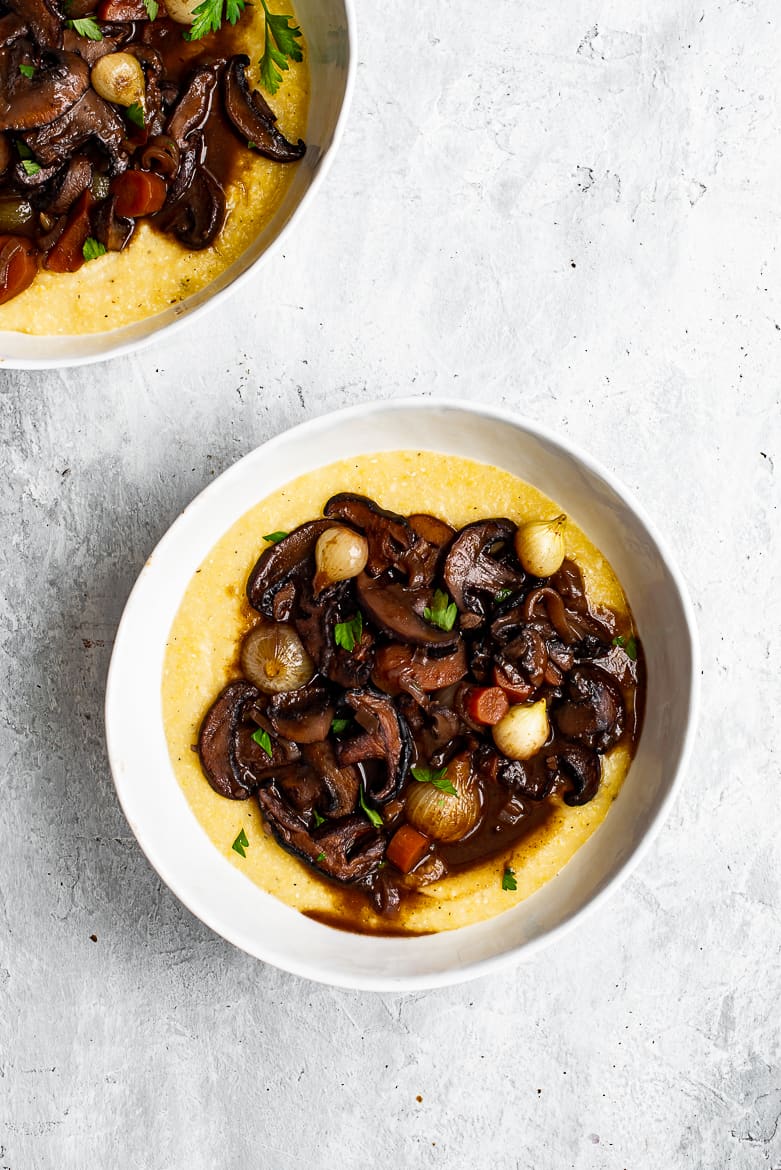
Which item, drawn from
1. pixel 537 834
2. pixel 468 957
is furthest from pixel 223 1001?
pixel 537 834

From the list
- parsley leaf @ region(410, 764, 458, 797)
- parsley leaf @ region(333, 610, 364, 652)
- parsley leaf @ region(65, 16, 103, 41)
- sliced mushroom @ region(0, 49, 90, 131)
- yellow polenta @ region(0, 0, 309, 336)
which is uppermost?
parsley leaf @ region(65, 16, 103, 41)

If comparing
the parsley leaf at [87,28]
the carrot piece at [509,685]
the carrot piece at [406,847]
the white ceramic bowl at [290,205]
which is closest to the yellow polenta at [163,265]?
the white ceramic bowl at [290,205]

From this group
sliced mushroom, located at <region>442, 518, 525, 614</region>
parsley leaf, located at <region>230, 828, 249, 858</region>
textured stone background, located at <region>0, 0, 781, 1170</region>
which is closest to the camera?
sliced mushroom, located at <region>442, 518, 525, 614</region>

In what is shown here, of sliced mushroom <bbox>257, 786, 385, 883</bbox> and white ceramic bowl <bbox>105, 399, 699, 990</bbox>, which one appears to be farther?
sliced mushroom <bbox>257, 786, 385, 883</bbox>

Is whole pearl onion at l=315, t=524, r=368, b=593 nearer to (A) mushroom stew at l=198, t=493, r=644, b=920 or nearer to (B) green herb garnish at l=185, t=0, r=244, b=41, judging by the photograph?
(A) mushroom stew at l=198, t=493, r=644, b=920

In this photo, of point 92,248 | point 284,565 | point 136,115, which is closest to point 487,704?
point 284,565

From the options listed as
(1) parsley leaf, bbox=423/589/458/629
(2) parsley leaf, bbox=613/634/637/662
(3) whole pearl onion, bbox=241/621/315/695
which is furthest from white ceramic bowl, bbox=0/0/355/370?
(2) parsley leaf, bbox=613/634/637/662
